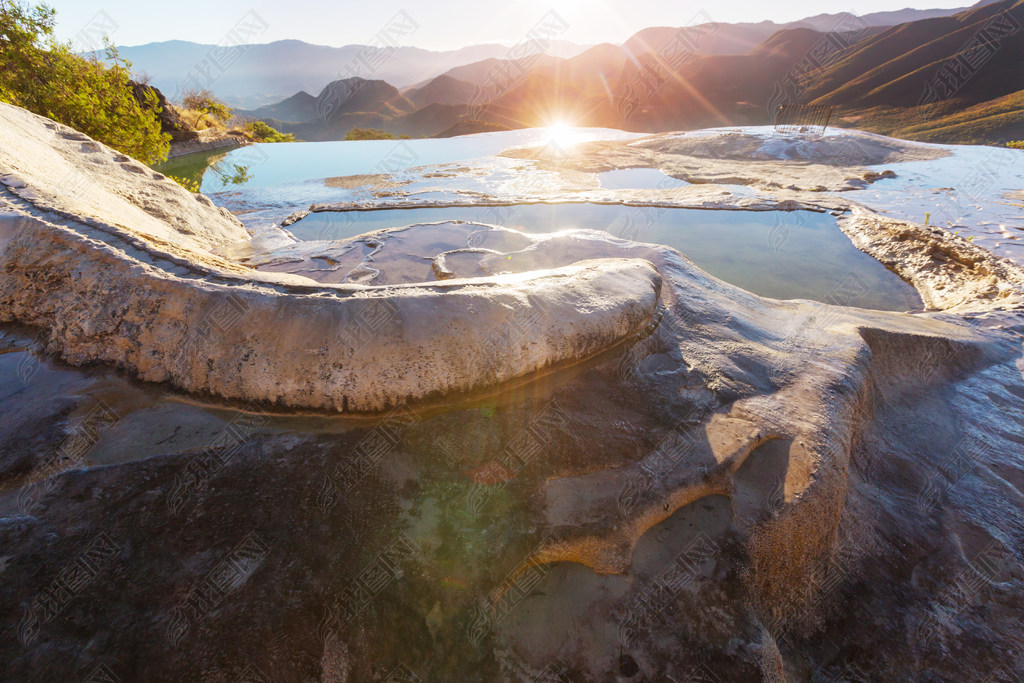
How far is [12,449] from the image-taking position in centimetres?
216

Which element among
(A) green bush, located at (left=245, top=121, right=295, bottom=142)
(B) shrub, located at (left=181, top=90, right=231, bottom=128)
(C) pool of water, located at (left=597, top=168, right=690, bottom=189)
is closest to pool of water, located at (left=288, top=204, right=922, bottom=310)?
(C) pool of water, located at (left=597, top=168, right=690, bottom=189)

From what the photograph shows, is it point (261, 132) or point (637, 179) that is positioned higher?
point (261, 132)

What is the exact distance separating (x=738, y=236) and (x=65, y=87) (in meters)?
13.9

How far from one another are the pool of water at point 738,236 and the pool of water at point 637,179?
2686 millimetres

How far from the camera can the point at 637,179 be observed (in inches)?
493

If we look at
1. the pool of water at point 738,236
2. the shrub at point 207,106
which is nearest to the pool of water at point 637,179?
the pool of water at point 738,236

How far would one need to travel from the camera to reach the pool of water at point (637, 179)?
11711 millimetres

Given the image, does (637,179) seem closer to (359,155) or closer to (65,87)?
(359,155)

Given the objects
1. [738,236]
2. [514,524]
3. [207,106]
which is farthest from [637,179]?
[207,106]

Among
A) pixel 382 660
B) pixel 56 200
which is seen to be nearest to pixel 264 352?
pixel 382 660

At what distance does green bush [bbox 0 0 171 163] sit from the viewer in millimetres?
7988

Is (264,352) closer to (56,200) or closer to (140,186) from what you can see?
(56,200)

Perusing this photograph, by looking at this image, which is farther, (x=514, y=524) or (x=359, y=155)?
(x=359, y=155)

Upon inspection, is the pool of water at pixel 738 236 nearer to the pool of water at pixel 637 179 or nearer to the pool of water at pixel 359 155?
the pool of water at pixel 637 179
